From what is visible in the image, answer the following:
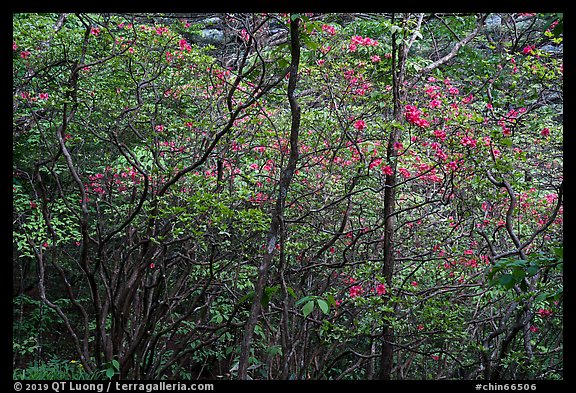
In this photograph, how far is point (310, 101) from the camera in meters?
4.40

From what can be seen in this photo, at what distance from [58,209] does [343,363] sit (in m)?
3.32

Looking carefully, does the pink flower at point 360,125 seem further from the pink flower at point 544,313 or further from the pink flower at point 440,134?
the pink flower at point 544,313

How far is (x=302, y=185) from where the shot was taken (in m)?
4.34

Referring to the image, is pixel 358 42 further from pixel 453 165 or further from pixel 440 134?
pixel 453 165

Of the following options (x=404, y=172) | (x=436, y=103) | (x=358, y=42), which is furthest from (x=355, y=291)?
(x=358, y=42)

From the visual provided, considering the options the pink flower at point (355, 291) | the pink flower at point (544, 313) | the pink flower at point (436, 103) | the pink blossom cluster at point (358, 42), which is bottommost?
the pink flower at point (544, 313)

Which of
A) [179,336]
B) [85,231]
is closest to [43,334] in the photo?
[179,336]

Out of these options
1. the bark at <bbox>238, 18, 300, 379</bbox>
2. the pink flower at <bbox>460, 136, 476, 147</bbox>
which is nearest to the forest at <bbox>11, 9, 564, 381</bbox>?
the pink flower at <bbox>460, 136, 476, 147</bbox>

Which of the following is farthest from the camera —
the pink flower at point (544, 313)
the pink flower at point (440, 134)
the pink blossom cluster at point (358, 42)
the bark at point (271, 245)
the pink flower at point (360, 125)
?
the pink flower at point (544, 313)

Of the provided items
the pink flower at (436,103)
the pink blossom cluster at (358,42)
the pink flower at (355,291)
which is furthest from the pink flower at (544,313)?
the pink blossom cluster at (358,42)

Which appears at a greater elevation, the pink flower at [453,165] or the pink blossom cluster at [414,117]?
the pink blossom cluster at [414,117]

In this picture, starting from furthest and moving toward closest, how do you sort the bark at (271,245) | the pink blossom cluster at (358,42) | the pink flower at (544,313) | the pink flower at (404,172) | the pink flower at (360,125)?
the pink flower at (404,172)
the pink flower at (544,313)
the pink blossom cluster at (358,42)
the pink flower at (360,125)
the bark at (271,245)

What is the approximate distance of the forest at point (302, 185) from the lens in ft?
11.3
